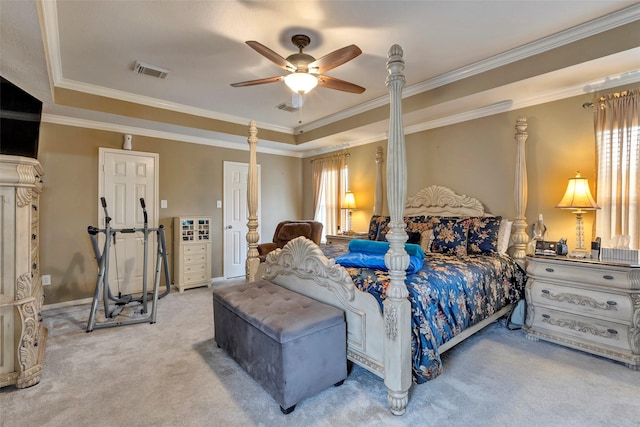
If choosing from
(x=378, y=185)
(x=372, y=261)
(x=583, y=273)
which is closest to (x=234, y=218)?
(x=378, y=185)

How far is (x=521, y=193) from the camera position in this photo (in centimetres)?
321

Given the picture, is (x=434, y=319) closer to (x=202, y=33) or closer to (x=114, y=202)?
(x=202, y=33)

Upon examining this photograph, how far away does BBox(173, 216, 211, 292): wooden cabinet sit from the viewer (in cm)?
455

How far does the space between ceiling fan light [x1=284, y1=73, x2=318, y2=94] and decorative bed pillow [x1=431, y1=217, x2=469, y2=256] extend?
216 centimetres

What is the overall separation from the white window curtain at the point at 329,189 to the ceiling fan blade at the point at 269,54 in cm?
305

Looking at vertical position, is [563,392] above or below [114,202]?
below

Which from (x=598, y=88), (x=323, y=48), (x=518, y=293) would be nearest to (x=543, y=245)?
(x=518, y=293)

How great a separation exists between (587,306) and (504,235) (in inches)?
38.8

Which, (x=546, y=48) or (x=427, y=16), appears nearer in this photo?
(x=427, y=16)

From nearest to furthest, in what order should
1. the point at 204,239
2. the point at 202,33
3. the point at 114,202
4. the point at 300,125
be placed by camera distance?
the point at 202,33, the point at 114,202, the point at 204,239, the point at 300,125

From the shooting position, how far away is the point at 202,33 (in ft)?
8.19

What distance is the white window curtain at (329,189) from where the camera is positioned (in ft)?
18.0

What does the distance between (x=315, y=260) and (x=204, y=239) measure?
300 centimetres

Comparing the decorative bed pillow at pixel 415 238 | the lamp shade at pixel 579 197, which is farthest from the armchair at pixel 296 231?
the lamp shade at pixel 579 197
